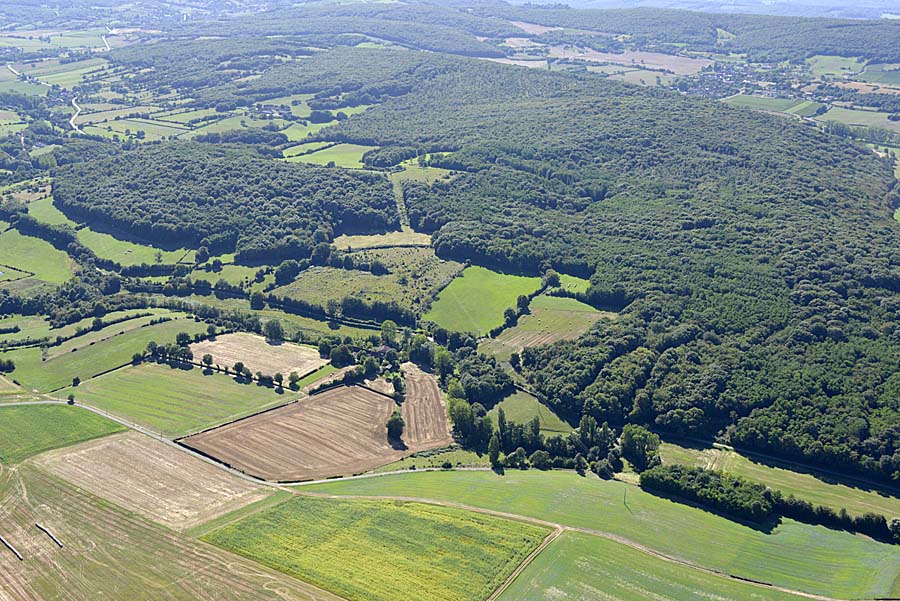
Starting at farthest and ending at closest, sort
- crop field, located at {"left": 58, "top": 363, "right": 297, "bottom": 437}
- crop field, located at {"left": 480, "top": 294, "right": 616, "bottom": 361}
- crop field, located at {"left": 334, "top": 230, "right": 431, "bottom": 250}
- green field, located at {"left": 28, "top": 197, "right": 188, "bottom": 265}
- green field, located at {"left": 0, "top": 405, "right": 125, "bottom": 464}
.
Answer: crop field, located at {"left": 334, "top": 230, "right": 431, "bottom": 250} → green field, located at {"left": 28, "top": 197, "right": 188, "bottom": 265} → crop field, located at {"left": 480, "top": 294, "right": 616, "bottom": 361} → crop field, located at {"left": 58, "top": 363, "right": 297, "bottom": 437} → green field, located at {"left": 0, "top": 405, "right": 125, "bottom": 464}

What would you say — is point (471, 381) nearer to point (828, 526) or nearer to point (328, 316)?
point (328, 316)

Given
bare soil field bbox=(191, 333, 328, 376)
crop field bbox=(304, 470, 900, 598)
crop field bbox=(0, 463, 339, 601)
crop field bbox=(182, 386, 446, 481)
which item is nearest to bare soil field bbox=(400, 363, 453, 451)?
crop field bbox=(182, 386, 446, 481)

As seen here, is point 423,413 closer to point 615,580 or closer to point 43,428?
point 615,580

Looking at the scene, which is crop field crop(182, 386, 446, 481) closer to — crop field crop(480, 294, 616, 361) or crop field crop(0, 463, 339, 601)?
crop field crop(0, 463, 339, 601)

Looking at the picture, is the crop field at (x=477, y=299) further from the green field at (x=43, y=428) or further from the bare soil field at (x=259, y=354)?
the green field at (x=43, y=428)

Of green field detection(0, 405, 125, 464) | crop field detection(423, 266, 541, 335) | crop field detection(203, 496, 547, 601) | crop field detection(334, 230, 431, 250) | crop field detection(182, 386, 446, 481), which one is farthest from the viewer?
crop field detection(334, 230, 431, 250)

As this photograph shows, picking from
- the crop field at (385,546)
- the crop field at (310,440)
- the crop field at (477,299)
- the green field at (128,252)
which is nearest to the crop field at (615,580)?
the crop field at (385,546)
